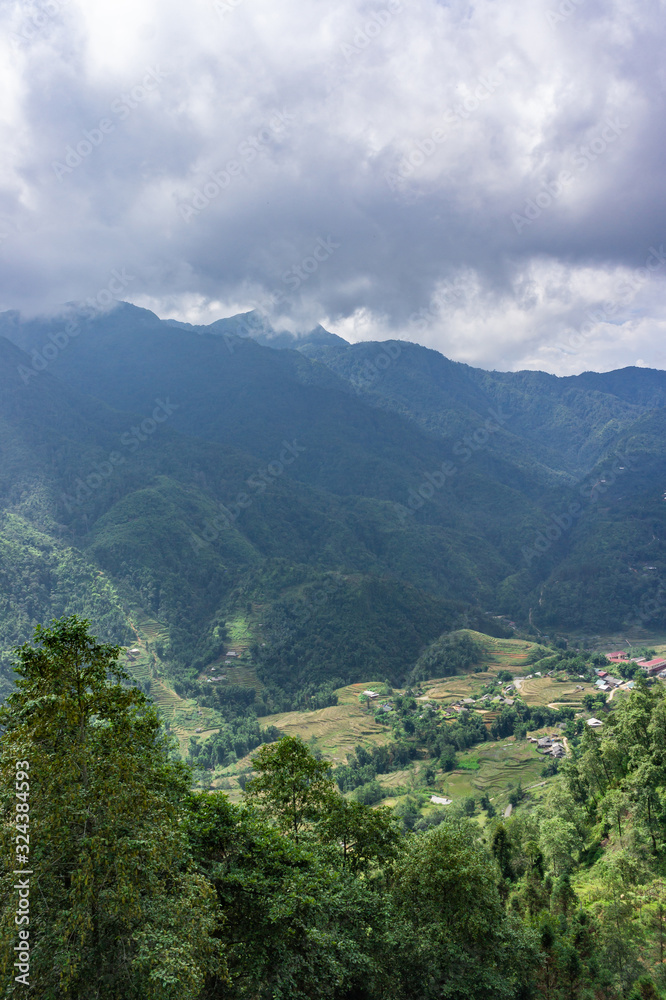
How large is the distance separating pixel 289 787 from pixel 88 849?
11.7 meters

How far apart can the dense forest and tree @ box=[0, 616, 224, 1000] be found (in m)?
0.04

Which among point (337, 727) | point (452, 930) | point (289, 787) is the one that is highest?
point (289, 787)

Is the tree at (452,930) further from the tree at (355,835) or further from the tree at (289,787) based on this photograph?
the tree at (289,787)

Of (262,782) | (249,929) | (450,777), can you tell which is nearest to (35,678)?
(249,929)

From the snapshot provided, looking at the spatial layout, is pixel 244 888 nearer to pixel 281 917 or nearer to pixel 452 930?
pixel 281 917

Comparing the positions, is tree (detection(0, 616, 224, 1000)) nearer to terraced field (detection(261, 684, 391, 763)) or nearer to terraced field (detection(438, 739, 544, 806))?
terraced field (detection(438, 739, 544, 806))

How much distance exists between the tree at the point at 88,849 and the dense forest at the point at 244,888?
0.13 feet

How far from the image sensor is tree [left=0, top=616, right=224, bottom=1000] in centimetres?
929

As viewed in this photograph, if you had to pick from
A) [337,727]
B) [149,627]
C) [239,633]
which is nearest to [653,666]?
[337,727]

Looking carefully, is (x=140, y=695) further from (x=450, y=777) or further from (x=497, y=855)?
(x=450, y=777)

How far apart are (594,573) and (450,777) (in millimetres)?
141669

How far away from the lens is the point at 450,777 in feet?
274

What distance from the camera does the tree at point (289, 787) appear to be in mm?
20156

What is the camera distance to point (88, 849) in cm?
984
